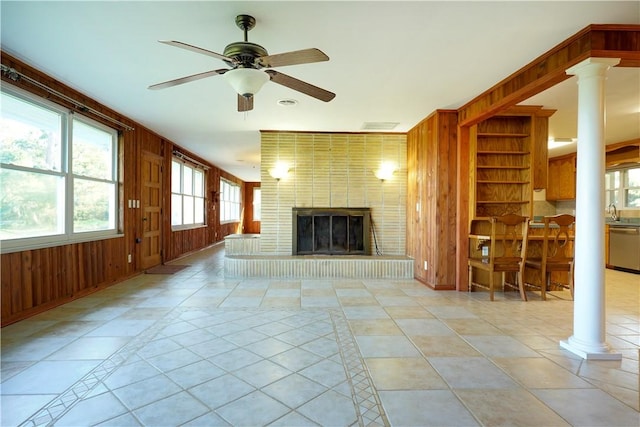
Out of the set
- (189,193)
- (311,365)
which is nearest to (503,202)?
(311,365)

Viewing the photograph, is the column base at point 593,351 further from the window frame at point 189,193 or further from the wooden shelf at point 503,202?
the window frame at point 189,193

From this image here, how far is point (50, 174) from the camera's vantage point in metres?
3.51

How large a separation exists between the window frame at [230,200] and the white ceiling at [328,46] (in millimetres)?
6596

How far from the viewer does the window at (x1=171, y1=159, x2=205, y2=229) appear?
718 centimetres

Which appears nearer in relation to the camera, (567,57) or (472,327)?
(567,57)

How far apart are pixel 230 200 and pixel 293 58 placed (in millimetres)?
10582

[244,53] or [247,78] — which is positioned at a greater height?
[244,53]

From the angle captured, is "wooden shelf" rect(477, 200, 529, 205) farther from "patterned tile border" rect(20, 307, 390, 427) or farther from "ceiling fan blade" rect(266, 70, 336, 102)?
"ceiling fan blade" rect(266, 70, 336, 102)

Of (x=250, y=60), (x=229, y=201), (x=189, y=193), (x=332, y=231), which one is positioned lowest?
(x=332, y=231)

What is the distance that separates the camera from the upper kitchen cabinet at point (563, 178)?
7.13 metres

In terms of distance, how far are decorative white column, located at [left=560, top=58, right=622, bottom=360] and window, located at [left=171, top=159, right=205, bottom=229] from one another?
699 cm

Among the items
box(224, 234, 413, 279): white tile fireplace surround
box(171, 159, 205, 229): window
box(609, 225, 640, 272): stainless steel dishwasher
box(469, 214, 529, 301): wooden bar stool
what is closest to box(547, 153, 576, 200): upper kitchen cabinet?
box(609, 225, 640, 272): stainless steel dishwasher

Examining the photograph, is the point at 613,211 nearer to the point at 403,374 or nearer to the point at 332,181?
the point at 332,181

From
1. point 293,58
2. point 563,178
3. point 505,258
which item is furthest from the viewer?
point 563,178
